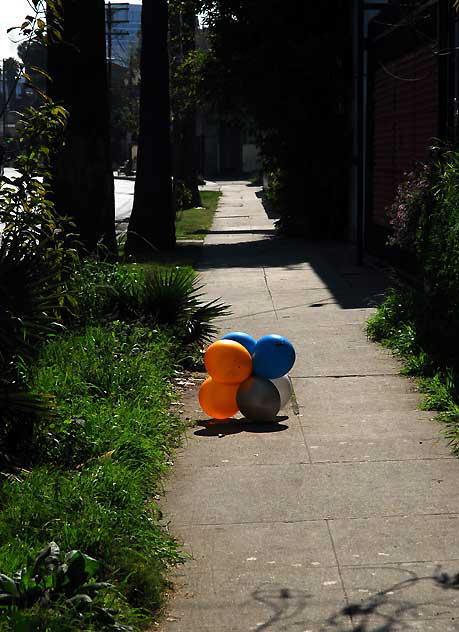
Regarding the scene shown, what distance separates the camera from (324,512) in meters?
5.78

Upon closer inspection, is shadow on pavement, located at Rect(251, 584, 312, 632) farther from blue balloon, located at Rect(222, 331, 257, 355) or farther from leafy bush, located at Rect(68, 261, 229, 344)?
leafy bush, located at Rect(68, 261, 229, 344)

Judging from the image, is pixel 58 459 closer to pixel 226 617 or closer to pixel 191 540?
pixel 191 540

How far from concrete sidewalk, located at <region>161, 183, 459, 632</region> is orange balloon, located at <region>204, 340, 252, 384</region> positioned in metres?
0.33

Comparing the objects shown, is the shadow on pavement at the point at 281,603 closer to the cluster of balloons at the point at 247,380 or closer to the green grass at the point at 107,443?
the green grass at the point at 107,443

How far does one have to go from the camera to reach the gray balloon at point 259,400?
780cm

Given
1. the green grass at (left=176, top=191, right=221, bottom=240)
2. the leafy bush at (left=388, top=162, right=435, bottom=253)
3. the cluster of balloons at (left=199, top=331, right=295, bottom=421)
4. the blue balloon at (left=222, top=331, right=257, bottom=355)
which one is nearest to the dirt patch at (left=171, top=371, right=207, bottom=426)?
the cluster of balloons at (left=199, top=331, right=295, bottom=421)

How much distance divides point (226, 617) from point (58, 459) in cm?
212

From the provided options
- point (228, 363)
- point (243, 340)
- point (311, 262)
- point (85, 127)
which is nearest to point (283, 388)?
point (228, 363)

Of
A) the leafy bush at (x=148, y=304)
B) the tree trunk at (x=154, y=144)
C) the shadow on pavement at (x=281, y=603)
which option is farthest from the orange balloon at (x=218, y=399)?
the tree trunk at (x=154, y=144)

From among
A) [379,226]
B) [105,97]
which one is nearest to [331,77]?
[379,226]

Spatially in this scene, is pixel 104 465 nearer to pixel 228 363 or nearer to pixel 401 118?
pixel 228 363

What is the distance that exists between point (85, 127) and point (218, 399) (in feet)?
21.4

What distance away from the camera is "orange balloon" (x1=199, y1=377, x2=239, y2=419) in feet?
26.1

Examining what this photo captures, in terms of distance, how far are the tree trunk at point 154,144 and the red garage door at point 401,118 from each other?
4.74 meters
